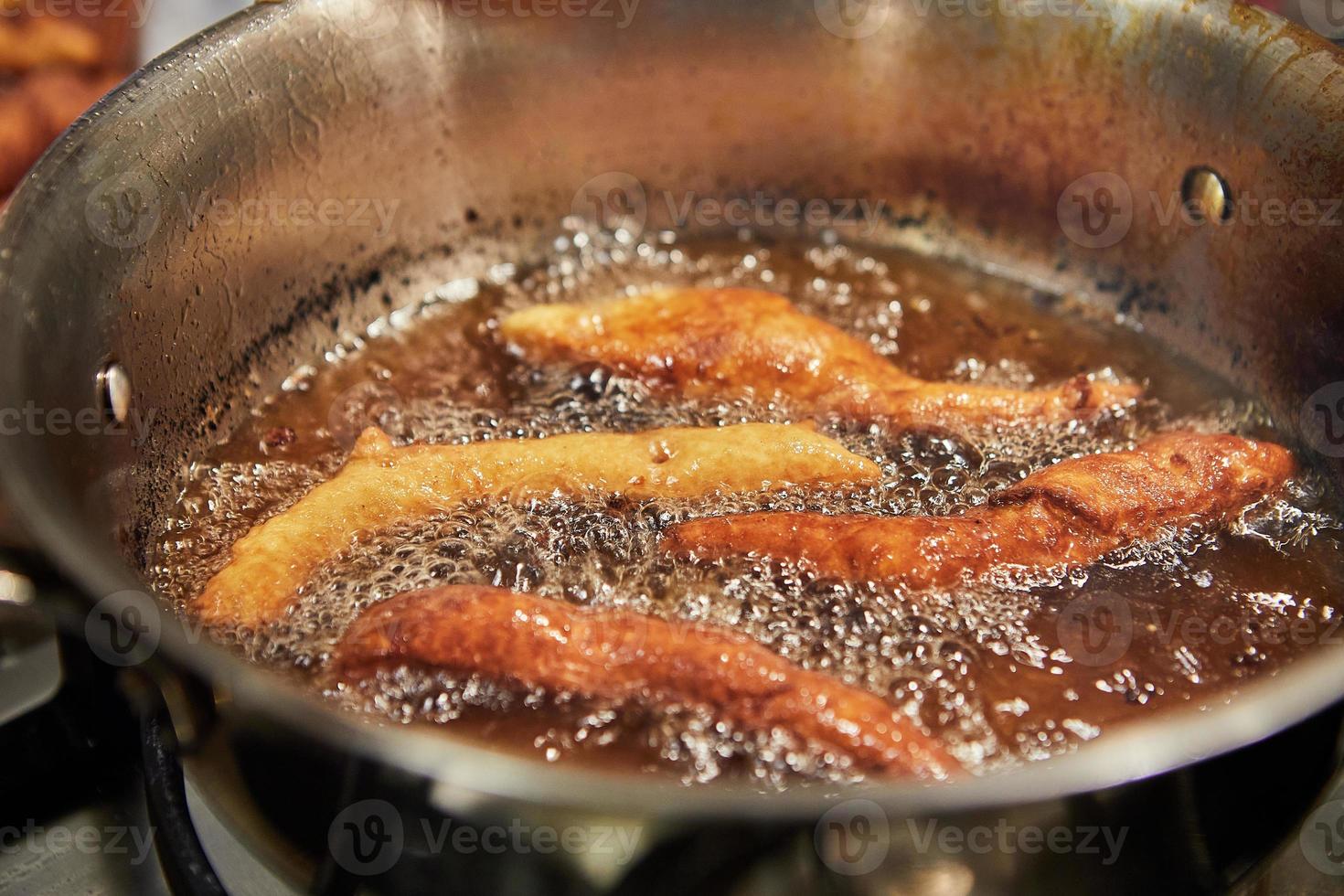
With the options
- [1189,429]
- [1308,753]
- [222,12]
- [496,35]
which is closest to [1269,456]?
[1189,429]

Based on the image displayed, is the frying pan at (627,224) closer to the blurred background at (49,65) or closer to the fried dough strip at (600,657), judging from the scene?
the fried dough strip at (600,657)

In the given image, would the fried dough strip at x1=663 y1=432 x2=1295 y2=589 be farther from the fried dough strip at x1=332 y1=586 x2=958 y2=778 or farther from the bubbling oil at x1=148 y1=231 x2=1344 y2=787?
the fried dough strip at x1=332 y1=586 x2=958 y2=778

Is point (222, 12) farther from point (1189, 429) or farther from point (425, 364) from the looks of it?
point (1189, 429)

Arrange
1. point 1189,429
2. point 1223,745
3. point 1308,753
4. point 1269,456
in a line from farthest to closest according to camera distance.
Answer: point 1189,429 < point 1269,456 < point 1308,753 < point 1223,745

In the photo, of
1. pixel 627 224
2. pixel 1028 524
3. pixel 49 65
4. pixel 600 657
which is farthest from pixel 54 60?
pixel 1028 524

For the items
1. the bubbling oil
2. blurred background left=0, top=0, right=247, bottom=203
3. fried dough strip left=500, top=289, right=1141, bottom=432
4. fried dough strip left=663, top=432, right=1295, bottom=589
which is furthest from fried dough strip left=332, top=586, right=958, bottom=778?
blurred background left=0, top=0, right=247, bottom=203

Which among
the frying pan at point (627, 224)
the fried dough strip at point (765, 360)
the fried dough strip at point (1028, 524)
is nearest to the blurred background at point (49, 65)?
the frying pan at point (627, 224)

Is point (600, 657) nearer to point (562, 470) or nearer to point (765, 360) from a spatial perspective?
point (562, 470)
